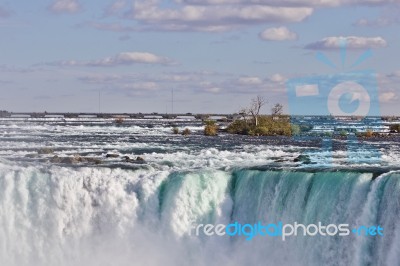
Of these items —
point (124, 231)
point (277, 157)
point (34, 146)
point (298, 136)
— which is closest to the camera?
point (124, 231)

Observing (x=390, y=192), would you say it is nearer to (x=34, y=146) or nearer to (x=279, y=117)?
(x=34, y=146)

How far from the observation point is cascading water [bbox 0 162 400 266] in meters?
28.5

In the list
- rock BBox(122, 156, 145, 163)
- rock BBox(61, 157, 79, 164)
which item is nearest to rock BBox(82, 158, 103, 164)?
rock BBox(61, 157, 79, 164)

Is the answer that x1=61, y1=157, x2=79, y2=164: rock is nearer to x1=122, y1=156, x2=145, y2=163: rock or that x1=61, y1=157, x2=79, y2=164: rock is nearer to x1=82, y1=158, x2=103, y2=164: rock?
x1=82, y1=158, x2=103, y2=164: rock

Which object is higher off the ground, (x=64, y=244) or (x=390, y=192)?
(x=390, y=192)

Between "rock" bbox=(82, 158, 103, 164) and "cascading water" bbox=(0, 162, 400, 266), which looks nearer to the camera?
"cascading water" bbox=(0, 162, 400, 266)

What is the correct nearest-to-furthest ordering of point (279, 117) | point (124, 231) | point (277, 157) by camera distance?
1. point (124, 231)
2. point (277, 157)
3. point (279, 117)

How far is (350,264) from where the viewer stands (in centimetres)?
2658

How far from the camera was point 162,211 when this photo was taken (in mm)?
31797

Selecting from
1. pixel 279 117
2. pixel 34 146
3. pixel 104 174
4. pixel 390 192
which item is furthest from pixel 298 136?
pixel 390 192

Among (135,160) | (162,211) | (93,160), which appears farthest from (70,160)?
(162,211)

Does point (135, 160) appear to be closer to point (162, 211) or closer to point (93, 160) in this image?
point (93, 160)

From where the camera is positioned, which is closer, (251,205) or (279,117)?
(251,205)

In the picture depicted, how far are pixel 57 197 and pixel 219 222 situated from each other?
266 inches
